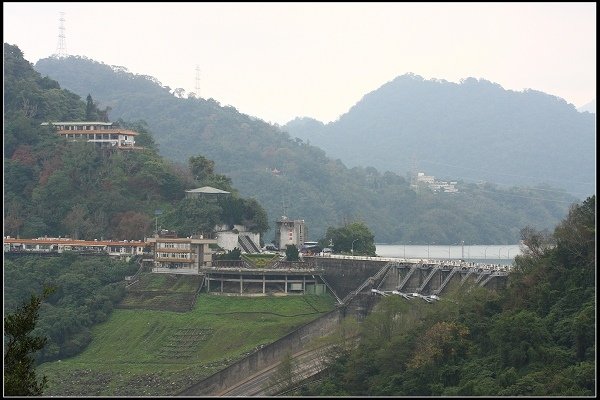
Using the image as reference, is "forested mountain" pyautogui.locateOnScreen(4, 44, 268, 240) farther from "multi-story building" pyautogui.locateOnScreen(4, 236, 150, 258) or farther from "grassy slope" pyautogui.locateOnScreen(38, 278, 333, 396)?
"grassy slope" pyautogui.locateOnScreen(38, 278, 333, 396)

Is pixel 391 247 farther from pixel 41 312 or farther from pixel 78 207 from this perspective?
pixel 41 312

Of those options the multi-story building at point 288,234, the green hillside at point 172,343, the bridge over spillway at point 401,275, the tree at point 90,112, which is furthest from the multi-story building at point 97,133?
the bridge over spillway at point 401,275

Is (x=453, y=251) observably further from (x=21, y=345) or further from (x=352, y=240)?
(x=21, y=345)

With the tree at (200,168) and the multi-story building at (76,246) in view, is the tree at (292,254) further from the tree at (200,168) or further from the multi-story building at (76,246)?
the tree at (200,168)

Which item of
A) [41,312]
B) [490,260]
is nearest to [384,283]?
[41,312]

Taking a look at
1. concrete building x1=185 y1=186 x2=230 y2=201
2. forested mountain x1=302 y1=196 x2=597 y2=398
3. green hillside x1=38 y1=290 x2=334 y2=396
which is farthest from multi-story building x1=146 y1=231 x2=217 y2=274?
forested mountain x1=302 y1=196 x2=597 y2=398

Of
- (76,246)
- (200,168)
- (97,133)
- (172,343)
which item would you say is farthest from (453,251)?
(172,343)

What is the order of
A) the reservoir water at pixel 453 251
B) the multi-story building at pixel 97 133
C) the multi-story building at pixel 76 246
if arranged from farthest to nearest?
the reservoir water at pixel 453 251 → the multi-story building at pixel 97 133 → the multi-story building at pixel 76 246
